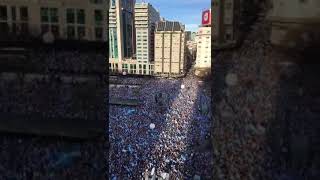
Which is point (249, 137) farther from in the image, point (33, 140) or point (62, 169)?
point (33, 140)

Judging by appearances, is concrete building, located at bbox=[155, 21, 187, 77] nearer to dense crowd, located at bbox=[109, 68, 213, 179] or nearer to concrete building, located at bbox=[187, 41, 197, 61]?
concrete building, located at bbox=[187, 41, 197, 61]

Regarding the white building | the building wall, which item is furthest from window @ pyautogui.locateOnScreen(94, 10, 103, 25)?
the building wall


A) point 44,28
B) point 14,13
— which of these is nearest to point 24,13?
point 14,13

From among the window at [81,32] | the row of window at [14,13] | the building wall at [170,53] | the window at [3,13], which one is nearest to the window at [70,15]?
the window at [81,32]

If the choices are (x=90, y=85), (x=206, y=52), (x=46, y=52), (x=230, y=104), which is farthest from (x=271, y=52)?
(x=206, y=52)

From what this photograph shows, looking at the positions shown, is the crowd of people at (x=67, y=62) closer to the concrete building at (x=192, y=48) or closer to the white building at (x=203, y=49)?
the white building at (x=203, y=49)

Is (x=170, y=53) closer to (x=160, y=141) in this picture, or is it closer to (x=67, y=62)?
(x=160, y=141)
